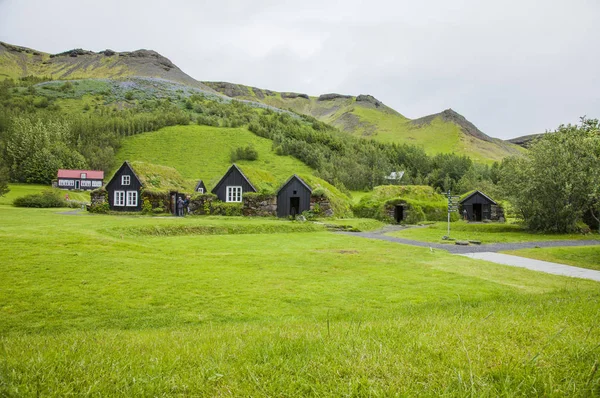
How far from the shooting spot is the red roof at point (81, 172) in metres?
76.9

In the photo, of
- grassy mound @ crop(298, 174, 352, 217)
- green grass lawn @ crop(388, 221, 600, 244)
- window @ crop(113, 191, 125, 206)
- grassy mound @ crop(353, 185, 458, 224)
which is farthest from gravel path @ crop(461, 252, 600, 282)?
window @ crop(113, 191, 125, 206)

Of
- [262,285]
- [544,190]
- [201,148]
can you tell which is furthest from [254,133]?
[262,285]

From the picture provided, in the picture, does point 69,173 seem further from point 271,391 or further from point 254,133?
point 271,391

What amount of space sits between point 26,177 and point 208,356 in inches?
3720

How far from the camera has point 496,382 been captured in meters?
2.99

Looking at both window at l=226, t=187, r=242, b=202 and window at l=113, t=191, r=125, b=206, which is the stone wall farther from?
window at l=113, t=191, r=125, b=206

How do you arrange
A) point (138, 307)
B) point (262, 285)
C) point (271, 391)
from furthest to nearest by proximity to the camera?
point (262, 285) < point (138, 307) < point (271, 391)

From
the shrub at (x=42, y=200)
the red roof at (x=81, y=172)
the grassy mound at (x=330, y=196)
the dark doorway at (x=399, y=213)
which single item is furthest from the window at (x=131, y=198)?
the red roof at (x=81, y=172)

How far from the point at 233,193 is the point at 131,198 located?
13486 millimetres

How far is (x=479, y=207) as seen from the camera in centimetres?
5338

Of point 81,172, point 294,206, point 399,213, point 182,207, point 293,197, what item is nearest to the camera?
point 182,207

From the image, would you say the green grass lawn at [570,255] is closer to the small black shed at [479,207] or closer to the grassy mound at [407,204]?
the grassy mound at [407,204]

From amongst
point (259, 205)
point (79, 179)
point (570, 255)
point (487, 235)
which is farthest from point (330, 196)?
point (79, 179)

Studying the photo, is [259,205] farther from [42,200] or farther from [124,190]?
[42,200]
